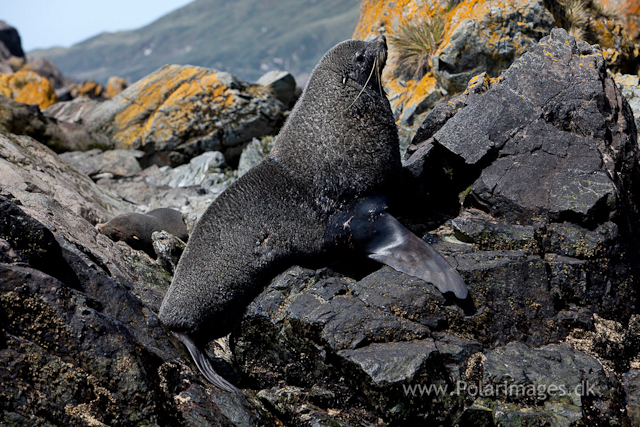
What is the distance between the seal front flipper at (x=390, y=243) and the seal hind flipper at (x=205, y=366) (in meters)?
1.74

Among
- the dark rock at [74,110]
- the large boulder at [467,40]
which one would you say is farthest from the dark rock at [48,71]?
the large boulder at [467,40]

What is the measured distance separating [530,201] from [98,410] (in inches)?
166

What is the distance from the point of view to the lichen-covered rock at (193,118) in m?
12.3

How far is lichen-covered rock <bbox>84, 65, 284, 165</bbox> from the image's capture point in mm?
12344

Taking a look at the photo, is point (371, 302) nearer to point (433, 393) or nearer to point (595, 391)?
point (433, 393)

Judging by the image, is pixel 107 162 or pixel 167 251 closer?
pixel 167 251

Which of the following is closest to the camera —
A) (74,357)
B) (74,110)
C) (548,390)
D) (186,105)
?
(74,357)

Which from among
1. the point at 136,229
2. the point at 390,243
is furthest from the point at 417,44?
the point at 136,229

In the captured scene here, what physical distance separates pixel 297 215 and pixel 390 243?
1007mm

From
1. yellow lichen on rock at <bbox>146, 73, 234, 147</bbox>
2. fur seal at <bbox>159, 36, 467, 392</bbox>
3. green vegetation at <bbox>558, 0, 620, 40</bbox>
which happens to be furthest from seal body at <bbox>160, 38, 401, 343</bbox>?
yellow lichen on rock at <bbox>146, 73, 234, 147</bbox>

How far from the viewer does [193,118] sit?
Answer: 40.7 feet

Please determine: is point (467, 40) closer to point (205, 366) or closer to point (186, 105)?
point (205, 366)

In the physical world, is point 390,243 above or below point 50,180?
below

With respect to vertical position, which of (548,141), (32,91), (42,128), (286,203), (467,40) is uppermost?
(32,91)
